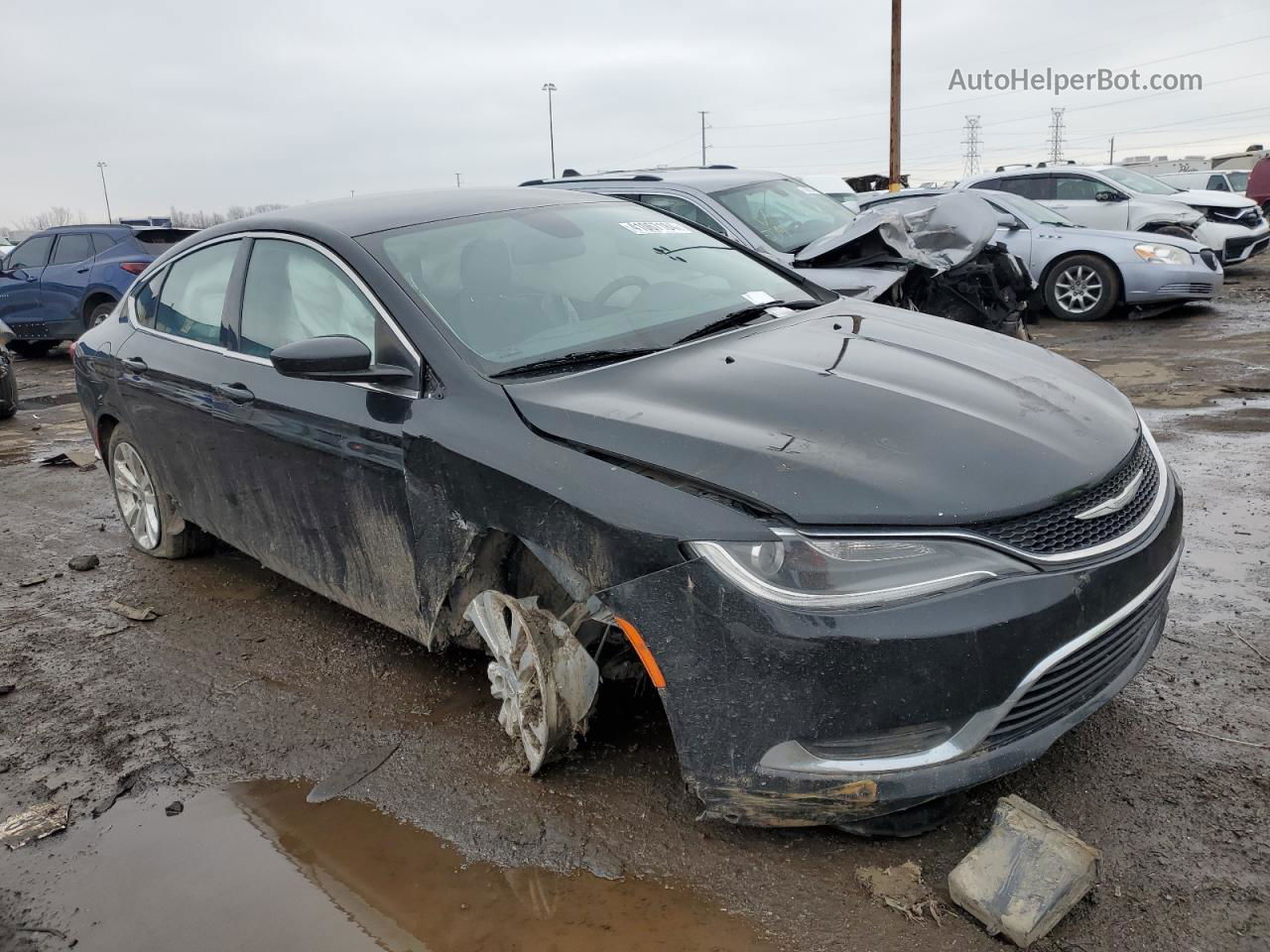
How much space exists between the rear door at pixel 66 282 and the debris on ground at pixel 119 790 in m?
12.2

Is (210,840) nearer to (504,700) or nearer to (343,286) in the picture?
(504,700)

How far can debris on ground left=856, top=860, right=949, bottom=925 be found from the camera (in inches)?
85.5

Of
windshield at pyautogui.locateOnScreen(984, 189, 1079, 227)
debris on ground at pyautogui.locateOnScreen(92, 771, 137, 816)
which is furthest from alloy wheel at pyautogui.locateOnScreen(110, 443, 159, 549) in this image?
windshield at pyautogui.locateOnScreen(984, 189, 1079, 227)

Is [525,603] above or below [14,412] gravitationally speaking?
above

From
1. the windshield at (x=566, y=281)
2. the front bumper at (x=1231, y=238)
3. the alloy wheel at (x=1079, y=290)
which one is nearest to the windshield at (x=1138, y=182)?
the front bumper at (x=1231, y=238)

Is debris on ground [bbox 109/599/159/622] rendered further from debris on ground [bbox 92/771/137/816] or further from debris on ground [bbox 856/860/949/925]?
debris on ground [bbox 856/860/949/925]

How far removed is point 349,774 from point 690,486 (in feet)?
4.86

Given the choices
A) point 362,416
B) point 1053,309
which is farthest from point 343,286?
point 1053,309

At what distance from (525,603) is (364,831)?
29.5 inches

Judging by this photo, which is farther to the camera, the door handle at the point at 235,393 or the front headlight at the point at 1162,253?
the front headlight at the point at 1162,253

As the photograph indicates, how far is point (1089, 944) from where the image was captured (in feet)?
6.70

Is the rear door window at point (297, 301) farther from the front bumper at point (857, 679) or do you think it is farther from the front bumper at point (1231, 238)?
the front bumper at point (1231, 238)

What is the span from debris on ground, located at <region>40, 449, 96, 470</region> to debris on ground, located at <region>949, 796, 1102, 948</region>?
22.9ft

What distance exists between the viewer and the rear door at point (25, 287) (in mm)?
13633
